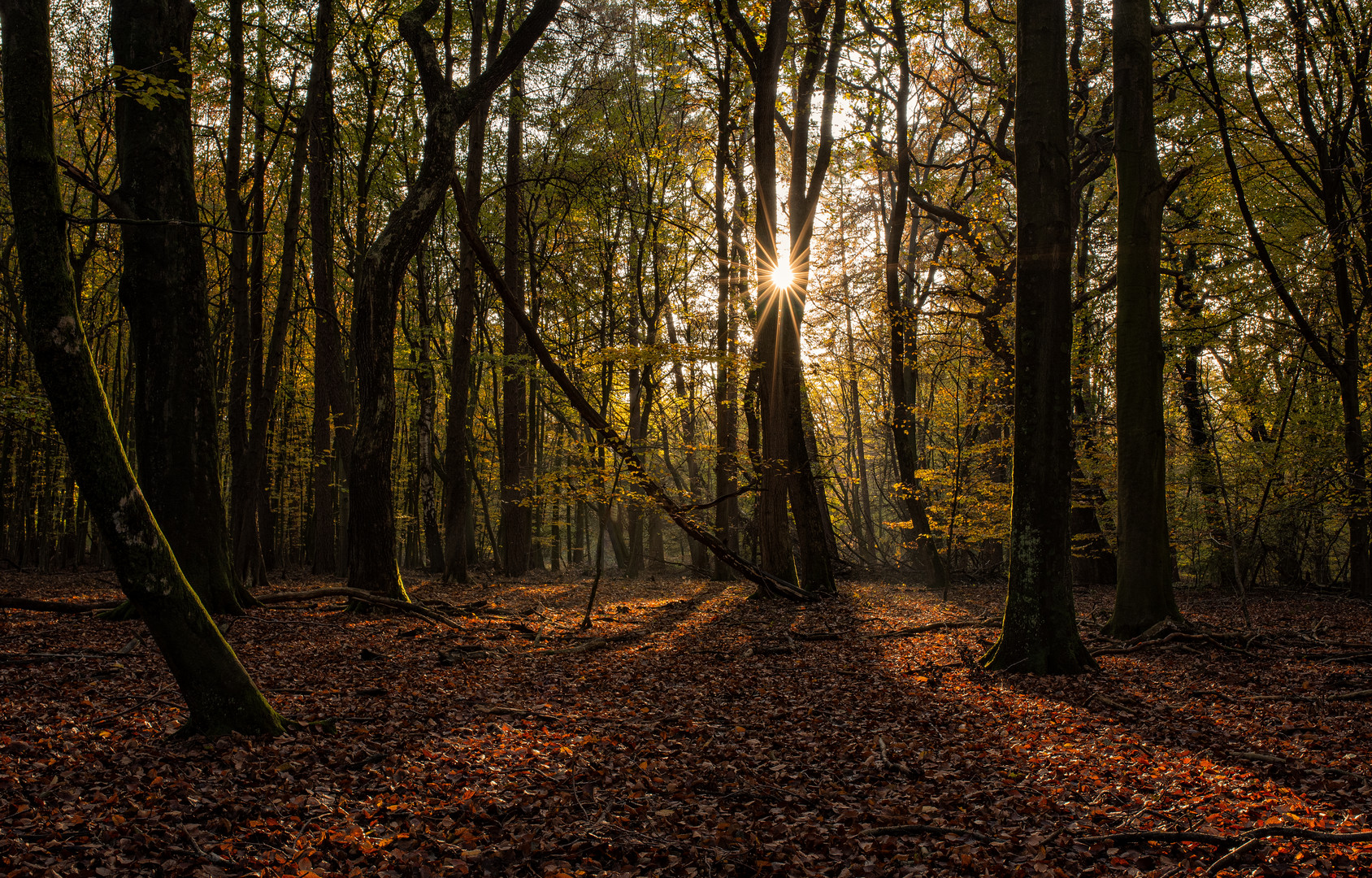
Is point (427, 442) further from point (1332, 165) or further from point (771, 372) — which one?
point (1332, 165)

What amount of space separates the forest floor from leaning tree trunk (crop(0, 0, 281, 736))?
3.59ft

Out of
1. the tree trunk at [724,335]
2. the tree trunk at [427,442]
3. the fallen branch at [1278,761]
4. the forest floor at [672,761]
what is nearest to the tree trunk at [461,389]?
the tree trunk at [427,442]

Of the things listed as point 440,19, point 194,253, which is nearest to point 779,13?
point 440,19

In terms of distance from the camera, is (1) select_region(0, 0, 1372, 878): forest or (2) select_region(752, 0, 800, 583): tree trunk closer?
(1) select_region(0, 0, 1372, 878): forest

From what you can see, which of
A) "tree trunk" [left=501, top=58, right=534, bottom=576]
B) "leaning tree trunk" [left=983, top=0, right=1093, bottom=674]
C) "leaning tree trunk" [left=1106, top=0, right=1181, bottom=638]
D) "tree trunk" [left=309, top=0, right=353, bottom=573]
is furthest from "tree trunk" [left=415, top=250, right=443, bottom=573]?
"leaning tree trunk" [left=1106, top=0, right=1181, bottom=638]

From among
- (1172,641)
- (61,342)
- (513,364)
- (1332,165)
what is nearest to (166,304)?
(61,342)

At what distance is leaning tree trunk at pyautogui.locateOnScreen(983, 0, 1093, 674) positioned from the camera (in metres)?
6.86

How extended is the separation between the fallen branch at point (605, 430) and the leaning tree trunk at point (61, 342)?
19.2ft

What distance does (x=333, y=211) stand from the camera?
1797 cm

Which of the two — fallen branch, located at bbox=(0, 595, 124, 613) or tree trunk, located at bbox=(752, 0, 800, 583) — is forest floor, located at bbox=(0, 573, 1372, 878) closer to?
fallen branch, located at bbox=(0, 595, 124, 613)

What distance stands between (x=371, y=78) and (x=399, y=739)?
14.2m

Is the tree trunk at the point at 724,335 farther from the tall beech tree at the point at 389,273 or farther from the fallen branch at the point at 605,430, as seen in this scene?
the tall beech tree at the point at 389,273

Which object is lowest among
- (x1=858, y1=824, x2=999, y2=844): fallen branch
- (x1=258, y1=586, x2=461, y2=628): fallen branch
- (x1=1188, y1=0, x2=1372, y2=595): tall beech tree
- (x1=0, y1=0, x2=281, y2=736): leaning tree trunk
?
(x1=858, y1=824, x2=999, y2=844): fallen branch

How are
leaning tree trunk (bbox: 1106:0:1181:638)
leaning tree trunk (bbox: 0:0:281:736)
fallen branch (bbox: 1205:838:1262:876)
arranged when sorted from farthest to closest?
leaning tree trunk (bbox: 1106:0:1181:638) → leaning tree trunk (bbox: 0:0:281:736) → fallen branch (bbox: 1205:838:1262:876)
